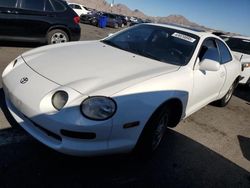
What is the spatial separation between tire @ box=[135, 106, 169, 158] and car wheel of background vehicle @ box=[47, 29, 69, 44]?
19.1 feet

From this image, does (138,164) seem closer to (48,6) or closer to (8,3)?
(8,3)

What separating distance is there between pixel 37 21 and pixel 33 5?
44 centimetres

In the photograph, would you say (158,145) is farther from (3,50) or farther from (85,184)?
(3,50)

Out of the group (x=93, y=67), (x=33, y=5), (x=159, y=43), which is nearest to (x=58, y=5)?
(x=33, y=5)

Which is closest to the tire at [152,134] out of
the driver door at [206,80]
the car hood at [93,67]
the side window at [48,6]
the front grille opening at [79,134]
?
the car hood at [93,67]

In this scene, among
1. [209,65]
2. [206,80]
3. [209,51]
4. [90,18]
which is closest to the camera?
[209,65]

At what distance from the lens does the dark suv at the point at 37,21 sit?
7.83 metres

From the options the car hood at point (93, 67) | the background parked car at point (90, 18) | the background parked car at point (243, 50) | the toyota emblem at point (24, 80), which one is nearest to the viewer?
the car hood at point (93, 67)

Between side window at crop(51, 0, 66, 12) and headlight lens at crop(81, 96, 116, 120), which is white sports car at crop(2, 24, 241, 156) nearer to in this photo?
headlight lens at crop(81, 96, 116, 120)

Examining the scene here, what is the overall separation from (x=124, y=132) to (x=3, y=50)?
6.01 m

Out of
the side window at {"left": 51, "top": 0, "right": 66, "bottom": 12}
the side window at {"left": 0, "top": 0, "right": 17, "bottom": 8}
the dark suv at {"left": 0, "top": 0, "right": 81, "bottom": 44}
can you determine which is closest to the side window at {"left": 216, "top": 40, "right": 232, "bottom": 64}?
the dark suv at {"left": 0, "top": 0, "right": 81, "bottom": 44}

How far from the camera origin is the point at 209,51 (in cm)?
473

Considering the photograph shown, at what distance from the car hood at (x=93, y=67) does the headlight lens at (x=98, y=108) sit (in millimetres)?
84

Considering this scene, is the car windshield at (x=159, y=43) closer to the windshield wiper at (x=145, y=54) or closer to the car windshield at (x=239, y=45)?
the windshield wiper at (x=145, y=54)
